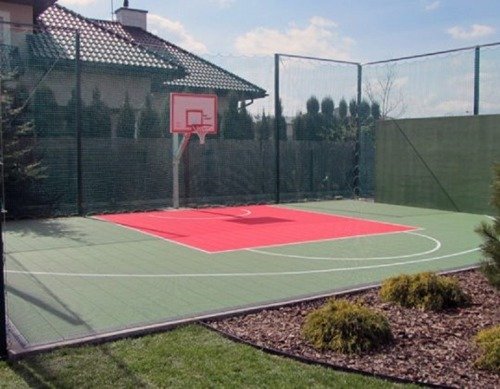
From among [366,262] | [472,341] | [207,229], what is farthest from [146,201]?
[472,341]

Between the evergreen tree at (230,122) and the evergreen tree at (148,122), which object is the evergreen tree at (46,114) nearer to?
the evergreen tree at (148,122)

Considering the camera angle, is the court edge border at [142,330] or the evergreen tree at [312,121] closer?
the court edge border at [142,330]

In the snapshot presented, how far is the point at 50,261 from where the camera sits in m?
6.52

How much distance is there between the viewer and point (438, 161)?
39.6 feet

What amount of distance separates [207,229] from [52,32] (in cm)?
548

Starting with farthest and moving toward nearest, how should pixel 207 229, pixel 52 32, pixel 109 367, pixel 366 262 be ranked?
pixel 52 32, pixel 207 229, pixel 366 262, pixel 109 367

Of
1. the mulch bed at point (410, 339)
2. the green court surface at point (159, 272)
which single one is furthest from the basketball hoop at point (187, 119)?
the mulch bed at point (410, 339)

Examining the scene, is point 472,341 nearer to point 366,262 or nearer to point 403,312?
point 403,312

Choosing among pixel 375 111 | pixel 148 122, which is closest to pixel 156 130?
pixel 148 122

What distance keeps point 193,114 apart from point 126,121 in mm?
1436

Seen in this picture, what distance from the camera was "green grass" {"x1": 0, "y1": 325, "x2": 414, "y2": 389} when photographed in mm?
3053

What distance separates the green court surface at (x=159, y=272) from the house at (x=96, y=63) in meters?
3.18

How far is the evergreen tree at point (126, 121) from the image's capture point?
12.2 metres

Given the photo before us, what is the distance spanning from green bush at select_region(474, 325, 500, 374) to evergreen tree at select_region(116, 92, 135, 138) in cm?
984
